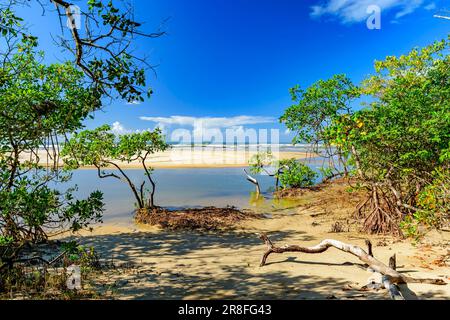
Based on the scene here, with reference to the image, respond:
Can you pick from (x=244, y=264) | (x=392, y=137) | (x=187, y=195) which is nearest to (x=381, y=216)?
(x=392, y=137)

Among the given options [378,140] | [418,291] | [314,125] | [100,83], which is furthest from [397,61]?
[100,83]

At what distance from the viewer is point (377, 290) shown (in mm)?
5598

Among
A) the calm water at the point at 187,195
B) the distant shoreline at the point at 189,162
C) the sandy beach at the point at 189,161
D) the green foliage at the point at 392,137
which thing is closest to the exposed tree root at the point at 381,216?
the green foliage at the point at 392,137

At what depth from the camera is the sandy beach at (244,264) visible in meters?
6.13

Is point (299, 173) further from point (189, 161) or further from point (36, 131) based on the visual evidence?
point (189, 161)

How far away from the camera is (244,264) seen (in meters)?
8.15

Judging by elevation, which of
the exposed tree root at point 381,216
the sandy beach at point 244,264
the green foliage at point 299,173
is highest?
the green foliage at point 299,173

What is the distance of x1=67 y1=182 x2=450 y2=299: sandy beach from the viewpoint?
613 cm

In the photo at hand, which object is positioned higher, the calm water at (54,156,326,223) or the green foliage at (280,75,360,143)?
the green foliage at (280,75,360,143)

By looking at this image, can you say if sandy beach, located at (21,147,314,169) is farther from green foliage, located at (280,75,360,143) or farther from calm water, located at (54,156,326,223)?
green foliage, located at (280,75,360,143)

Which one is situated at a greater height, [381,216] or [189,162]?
[189,162]

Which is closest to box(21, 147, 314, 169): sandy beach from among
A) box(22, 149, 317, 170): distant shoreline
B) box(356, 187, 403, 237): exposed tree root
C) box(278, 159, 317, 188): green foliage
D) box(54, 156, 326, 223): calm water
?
box(22, 149, 317, 170): distant shoreline

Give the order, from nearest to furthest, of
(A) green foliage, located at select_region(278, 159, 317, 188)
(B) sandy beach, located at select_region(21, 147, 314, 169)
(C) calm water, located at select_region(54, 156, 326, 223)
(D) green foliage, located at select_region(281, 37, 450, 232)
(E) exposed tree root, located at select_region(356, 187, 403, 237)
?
(D) green foliage, located at select_region(281, 37, 450, 232)
(E) exposed tree root, located at select_region(356, 187, 403, 237)
(C) calm water, located at select_region(54, 156, 326, 223)
(A) green foliage, located at select_region(278, 159, 317, 188)
(B) sandy beach, located at select_region(21, 147, 314, 169)

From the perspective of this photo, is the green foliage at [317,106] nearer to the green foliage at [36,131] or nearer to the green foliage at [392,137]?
the green foliage at [392,137]
